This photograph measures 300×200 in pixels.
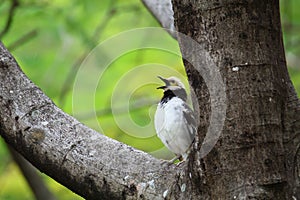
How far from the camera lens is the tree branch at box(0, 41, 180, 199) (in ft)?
8.46

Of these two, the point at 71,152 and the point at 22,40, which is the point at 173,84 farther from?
the point at 71,152

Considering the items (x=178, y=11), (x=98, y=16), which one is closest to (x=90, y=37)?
(x=98, y=16)

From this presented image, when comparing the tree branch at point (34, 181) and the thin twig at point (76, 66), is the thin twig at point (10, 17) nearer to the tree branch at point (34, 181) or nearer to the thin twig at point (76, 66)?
the thin twig at point (76, 66)

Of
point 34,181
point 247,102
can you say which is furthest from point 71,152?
point 34,181

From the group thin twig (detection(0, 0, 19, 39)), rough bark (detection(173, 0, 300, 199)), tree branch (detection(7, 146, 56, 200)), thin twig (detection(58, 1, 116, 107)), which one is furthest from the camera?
thin twig (detection(58, 1, 116, 107))

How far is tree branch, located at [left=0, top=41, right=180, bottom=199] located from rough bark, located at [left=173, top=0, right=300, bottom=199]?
0.27m

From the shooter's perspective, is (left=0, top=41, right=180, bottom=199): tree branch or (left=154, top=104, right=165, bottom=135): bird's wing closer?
(left=0, top=41, right=180, bottom=199): tree branch

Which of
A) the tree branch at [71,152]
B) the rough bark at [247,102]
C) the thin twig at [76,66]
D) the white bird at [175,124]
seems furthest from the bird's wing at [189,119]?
the rough bark at [247,102]

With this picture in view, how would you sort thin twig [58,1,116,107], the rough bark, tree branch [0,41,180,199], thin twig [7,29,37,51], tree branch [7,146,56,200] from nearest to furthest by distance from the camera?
the rough bark < tree branch [0,41,180,199] < tree branch [7,146,56,200] < thin twig [7,29,37,51] < thin twig [58,1,116,107]

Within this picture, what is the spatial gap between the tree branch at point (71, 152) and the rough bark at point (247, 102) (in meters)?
0.27

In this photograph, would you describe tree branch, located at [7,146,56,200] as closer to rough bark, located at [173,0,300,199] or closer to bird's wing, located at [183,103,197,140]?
bird's wing, located at [183,103,197,140]

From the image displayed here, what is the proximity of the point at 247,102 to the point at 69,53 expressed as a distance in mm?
4238

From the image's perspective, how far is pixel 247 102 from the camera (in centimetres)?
237

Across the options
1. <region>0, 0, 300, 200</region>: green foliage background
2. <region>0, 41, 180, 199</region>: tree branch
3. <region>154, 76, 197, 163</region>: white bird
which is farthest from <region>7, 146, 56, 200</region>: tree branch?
<region>0, 41, 180, 199</region>: tree branch
